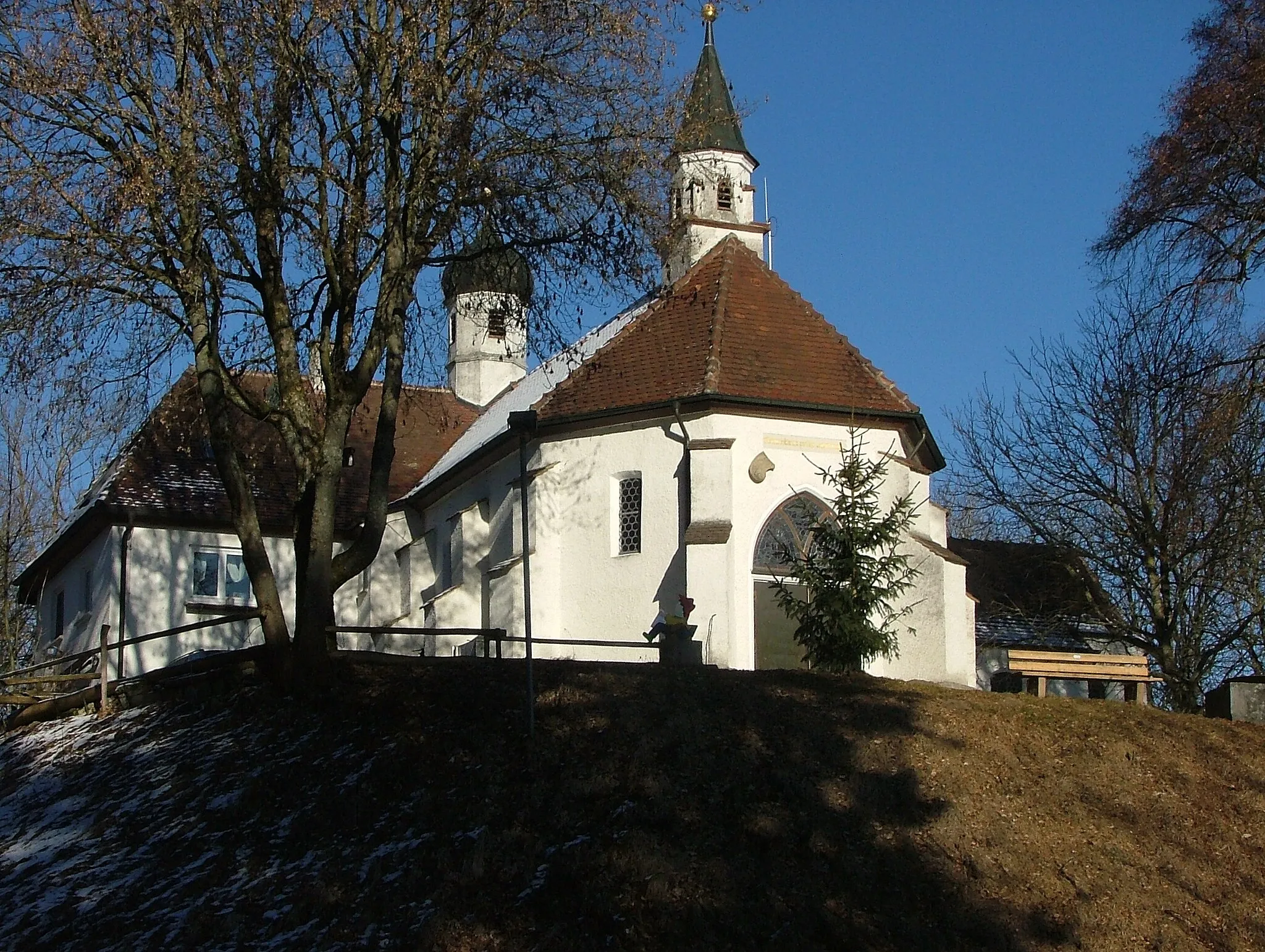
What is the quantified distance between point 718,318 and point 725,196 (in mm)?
7146

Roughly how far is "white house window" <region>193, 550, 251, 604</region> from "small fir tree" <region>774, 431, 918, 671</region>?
14.0 meters

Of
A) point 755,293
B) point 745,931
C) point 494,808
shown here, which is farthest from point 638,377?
point 745,931

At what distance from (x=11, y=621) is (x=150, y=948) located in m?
27.9

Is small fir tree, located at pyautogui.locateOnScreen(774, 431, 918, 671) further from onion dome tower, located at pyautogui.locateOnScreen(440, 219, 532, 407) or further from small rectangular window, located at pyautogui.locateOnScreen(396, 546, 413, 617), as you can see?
A: small rectangular window, located at pyautogui.locateOnScreen(396, 546, 413, 617)

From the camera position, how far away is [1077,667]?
1944cm

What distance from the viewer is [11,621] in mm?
36969

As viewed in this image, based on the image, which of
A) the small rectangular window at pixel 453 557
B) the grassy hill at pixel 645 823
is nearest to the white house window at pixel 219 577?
the small rectangular window at pixel 453 557

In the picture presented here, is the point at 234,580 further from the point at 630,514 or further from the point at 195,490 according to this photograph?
the point at 630,514

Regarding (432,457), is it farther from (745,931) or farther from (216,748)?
(745,931)

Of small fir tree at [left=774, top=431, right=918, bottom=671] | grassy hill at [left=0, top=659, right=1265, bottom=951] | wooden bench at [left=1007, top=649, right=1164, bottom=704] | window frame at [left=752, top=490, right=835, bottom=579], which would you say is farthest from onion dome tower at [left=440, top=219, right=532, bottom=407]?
wooden bench at [left=1007, top=649, right=1164, bottom=704]

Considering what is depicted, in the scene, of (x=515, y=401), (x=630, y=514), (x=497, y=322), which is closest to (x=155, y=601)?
(x=515, y=401)

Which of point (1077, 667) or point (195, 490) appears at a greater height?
point (195, 490)

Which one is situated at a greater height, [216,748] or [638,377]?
[638,377]

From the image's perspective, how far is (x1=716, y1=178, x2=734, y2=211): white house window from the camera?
99.5 ft
